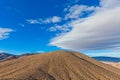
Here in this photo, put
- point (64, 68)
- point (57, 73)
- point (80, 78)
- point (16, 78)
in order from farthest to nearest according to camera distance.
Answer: point (64, 68) → point (57, 73) → point (80, 78) → point (16, 78)

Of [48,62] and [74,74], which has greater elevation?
[48,62]

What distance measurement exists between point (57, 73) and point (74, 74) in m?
6.19

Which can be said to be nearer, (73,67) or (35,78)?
(35,78)

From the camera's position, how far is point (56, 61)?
97.2 metres

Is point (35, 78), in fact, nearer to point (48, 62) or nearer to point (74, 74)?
point (74, 74)

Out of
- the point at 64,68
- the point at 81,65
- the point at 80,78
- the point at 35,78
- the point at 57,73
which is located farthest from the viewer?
the point at 81,65

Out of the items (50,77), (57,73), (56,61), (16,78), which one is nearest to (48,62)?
(56,61)

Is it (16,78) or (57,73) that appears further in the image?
(57,73)

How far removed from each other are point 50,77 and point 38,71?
24.7 feet

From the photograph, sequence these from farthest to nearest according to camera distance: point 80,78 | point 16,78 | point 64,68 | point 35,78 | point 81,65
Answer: point 81,65 → point 64,68 → point 80,78 → point 35,78 → point 16,78

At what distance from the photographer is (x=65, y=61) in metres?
99.3

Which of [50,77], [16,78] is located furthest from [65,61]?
[16,78]

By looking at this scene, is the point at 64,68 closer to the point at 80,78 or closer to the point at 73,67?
the point at 73,67

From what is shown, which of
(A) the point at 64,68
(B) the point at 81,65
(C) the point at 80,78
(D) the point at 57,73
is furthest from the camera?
(B) the point at 81,65
